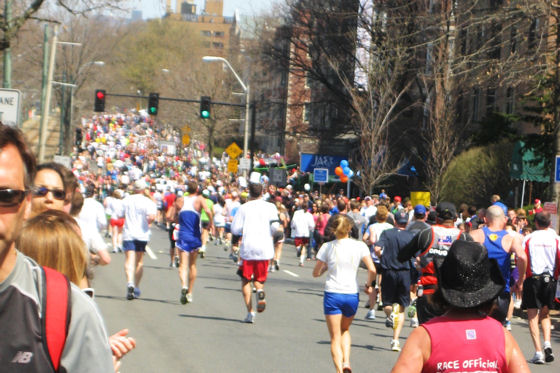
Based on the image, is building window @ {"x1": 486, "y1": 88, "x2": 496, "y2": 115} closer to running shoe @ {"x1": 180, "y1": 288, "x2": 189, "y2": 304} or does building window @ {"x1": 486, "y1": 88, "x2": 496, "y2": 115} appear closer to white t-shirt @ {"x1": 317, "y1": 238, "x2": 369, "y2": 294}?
running shoe @ {"x1": 180, "y1": 288, "x2": 189, "y2": 304}

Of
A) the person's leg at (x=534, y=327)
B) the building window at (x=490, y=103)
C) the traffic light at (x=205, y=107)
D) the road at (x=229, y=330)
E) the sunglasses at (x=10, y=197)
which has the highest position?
the building window at (x=490, y=103)

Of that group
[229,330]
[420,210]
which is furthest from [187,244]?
[420,210]

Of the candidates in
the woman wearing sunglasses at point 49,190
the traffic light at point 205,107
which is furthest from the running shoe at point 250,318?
the traffic light at point 205,107

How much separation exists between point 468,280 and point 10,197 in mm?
2194

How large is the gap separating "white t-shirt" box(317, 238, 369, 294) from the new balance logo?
6911 millimetres

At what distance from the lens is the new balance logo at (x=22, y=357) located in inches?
85.7

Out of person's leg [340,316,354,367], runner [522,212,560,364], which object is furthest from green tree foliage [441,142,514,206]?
person's leg [340,316,354,367]

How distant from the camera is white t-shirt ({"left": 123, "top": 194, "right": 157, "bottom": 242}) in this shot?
14.1 meters

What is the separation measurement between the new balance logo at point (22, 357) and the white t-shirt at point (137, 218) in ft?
39.4

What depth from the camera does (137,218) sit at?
14.3 metres

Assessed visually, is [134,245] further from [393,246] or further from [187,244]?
[393,246]

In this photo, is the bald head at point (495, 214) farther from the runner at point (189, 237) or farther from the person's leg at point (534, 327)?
the runner at point (189, 237)

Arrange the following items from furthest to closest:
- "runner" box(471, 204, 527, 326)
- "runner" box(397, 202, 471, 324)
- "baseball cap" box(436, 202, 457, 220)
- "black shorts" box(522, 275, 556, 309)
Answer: "black shorts" box(522, 275, 556, 309) → "baseball cap" box(436, 202, 457, 220) → "runner" box(471, 204, 527, 326) → "runner" box(397, 202, 471, 324)

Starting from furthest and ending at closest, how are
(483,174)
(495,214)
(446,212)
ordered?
1. (483,174)
2. (446,212)
3. (495,214)
